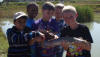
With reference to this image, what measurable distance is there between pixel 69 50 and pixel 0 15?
23.3m

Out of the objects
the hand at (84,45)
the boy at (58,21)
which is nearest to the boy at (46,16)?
the boy at (58,21)

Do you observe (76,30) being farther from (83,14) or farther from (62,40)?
(83,14)

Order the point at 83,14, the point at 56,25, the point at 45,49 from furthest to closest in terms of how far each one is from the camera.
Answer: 1. the point at 83,14
2. the point at 56,25
3. the point at 45,49

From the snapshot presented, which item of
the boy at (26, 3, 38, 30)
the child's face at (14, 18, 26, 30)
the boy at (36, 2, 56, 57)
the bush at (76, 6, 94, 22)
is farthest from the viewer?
the bush at (76, 6, 94, 22)

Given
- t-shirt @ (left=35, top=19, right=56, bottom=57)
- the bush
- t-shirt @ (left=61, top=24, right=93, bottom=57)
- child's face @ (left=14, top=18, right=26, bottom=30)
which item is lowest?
the bush

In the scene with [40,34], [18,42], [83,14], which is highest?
[40,34]

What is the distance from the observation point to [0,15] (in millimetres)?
25031

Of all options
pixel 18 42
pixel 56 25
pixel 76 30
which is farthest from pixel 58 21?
pixel 18 42

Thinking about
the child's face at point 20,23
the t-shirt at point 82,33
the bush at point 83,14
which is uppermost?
the child's face at point 20,23

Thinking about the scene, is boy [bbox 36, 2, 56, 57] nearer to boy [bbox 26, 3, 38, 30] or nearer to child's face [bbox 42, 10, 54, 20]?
child's face [bbox 42, 10, 54, 20]

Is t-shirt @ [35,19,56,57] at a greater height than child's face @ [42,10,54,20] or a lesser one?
lesser

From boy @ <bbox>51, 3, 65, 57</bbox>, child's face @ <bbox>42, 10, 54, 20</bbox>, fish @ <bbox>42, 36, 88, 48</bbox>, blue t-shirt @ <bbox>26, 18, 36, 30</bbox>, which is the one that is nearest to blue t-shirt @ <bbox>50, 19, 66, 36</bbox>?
boy @ <bbox>51, 3, 65, 57</bbox>

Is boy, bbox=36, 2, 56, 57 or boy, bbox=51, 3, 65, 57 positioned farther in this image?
boy, bbox=51, 3, 65, 57

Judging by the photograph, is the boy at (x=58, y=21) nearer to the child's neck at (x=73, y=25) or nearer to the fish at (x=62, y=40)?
the fish at (x=62, y=40)
